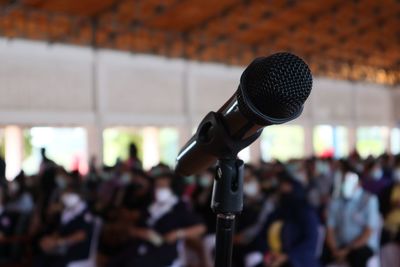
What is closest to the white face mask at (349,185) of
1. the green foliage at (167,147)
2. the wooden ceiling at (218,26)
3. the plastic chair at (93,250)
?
the plastic chair at (93,250)

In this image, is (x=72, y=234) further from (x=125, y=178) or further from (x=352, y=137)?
(x=352, y=137)

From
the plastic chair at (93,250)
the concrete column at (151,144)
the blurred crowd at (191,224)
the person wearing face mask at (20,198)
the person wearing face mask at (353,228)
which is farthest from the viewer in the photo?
the concrete column at (151,144)

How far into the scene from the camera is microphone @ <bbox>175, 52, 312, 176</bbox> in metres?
1.01

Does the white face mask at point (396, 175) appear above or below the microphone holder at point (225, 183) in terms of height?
below

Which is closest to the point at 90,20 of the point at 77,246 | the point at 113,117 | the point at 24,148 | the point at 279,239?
the point at 113,117

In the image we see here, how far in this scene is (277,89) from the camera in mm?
1001

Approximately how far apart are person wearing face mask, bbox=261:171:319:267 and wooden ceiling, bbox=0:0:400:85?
23.8ft

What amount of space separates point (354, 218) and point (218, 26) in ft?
31.4

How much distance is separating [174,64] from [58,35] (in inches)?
115

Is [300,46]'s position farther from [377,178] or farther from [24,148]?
[377,178]

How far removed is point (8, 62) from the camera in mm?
9977

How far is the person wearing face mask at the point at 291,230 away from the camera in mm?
4363

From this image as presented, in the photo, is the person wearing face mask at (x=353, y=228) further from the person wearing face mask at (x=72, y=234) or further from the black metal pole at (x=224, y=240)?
the black metal pole at (x=224, y=240)

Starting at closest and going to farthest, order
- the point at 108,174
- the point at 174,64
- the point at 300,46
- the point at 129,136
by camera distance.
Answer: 1. the point at 108,174
2. the point at 174,64
3. the point at 300,46
4. the point at 129,136
